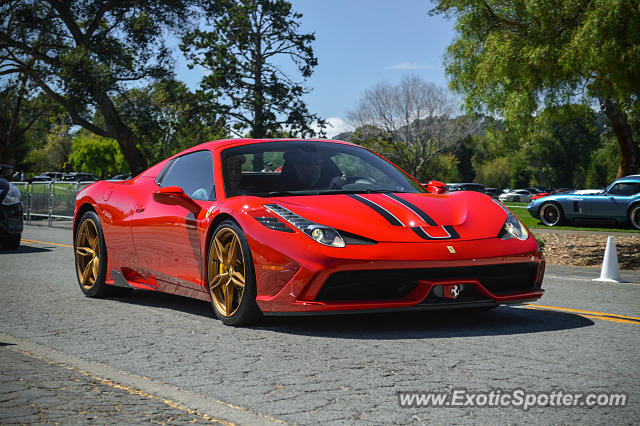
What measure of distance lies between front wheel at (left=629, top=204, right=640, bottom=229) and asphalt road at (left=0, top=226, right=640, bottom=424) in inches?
629

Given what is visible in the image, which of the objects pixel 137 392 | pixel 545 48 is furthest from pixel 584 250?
pixel 137 392

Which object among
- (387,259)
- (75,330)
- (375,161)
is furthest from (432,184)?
(75,330)

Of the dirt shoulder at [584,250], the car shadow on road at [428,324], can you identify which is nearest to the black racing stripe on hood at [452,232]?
the car shadow on road at [428,324]

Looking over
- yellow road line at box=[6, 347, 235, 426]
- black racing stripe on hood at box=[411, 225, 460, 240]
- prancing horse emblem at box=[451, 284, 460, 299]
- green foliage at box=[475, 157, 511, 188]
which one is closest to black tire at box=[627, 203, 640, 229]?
black racing stripe on hood at box=[411, 225, 460, 240]

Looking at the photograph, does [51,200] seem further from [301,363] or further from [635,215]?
[301,363]

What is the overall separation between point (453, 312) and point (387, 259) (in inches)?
53.4

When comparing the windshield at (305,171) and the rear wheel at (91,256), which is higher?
the windshield at (305,171)

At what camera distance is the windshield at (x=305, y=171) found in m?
6.34

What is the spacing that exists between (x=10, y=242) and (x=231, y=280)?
9169 mm

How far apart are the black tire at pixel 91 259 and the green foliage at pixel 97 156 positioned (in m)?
99.5

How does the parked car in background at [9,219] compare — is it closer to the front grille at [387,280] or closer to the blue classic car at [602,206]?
the front grille at [387,280]

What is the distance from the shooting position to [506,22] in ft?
52.4

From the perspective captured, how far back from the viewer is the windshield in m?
6.34

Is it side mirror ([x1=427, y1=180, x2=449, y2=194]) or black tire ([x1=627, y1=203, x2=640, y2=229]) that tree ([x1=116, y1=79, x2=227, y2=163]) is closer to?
black tire ([x1=627, y1=203, x2=640, y2=229])
